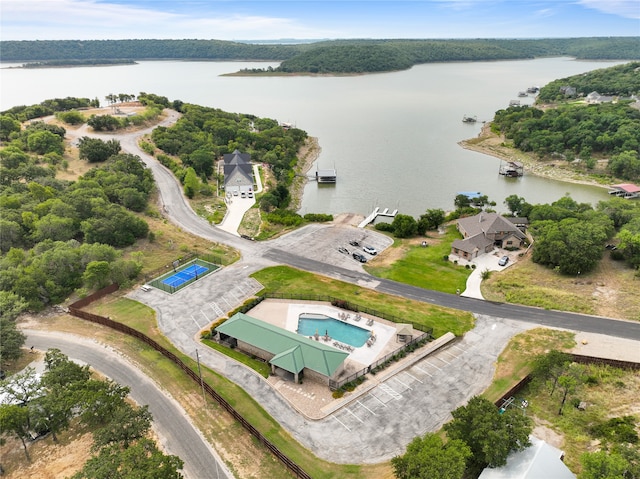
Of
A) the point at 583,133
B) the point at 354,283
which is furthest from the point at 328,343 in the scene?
the point at 583,133

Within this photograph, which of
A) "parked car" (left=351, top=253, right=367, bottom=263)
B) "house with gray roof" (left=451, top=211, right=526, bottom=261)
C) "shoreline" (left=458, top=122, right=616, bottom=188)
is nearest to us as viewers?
"parked car" (left=351, top=253, right=367, bottom=263)

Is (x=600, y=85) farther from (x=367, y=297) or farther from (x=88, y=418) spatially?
(x=88, y=418)

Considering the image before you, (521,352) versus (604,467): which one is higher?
(604,467)

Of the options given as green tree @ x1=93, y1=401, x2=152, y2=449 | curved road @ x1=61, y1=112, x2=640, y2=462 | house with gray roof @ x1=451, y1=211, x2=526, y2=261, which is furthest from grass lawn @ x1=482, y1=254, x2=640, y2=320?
green tree @ x1=93, y1=401, x2=152, y2=449

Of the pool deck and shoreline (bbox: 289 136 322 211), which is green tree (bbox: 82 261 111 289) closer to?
the pool deck

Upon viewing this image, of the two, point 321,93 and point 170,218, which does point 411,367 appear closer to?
point 170,218

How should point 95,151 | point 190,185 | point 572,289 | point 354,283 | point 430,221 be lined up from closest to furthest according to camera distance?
point 572,289 → point 354,283 → point 430,221 → point 190,185 → point 95,151
